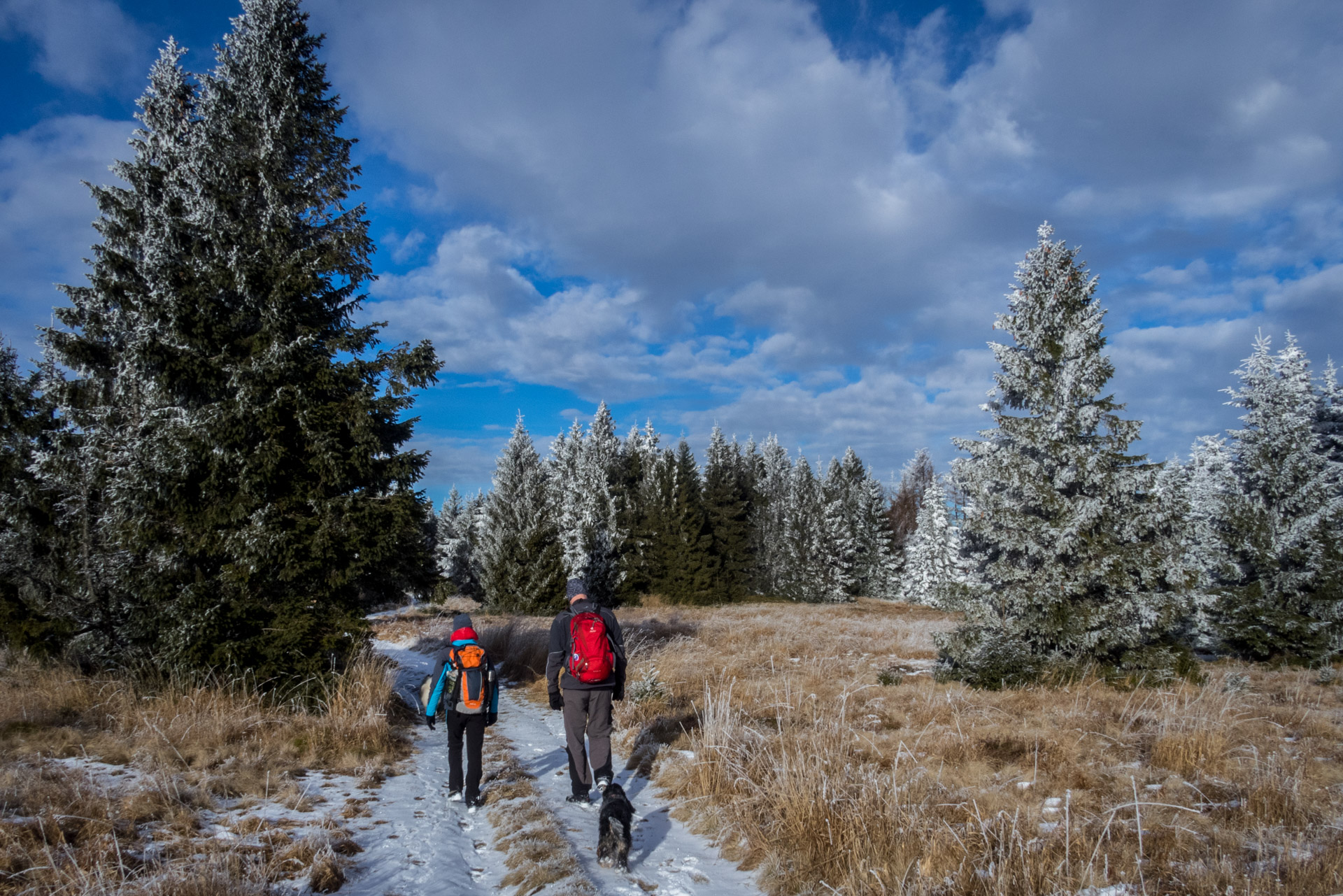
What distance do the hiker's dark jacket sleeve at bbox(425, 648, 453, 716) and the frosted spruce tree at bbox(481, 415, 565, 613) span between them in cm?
2443

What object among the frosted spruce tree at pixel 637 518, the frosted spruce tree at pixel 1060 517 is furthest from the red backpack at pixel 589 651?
the frosted spruce tree at pixel 637 518

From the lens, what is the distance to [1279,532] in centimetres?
1563

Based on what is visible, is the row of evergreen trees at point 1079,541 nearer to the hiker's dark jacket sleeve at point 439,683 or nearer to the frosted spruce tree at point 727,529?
the hiker's dark jacket sleeve at point 439,683

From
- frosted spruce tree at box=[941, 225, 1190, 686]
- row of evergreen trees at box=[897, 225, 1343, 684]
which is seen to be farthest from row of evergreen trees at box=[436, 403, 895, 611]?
frosted spruce tree at box=[941, 225, 1190, 686]

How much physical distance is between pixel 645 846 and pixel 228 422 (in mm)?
7292

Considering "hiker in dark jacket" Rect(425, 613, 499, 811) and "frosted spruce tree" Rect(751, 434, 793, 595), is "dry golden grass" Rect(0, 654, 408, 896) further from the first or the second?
"frosted spruce tree" Rect(751, 434, 793, 595)

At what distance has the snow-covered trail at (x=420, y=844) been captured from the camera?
4.22m

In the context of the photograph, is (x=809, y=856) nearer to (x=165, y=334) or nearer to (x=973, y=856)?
(x=973, y=856)

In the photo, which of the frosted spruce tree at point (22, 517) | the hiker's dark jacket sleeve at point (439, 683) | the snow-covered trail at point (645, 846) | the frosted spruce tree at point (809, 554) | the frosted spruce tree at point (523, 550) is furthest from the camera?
the frosted spruce tree at point (809, 554)

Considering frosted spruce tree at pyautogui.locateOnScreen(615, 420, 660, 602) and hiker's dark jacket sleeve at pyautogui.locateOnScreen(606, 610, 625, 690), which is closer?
hiker's dark jacket sleeve at pyautogui.locateOnScreen(606, 610, 625, 690)

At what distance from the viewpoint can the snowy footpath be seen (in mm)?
4301

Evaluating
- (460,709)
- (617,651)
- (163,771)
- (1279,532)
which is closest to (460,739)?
(460,709)

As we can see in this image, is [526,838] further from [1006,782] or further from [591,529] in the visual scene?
[591,529]

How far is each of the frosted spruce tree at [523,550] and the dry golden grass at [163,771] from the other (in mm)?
21215
